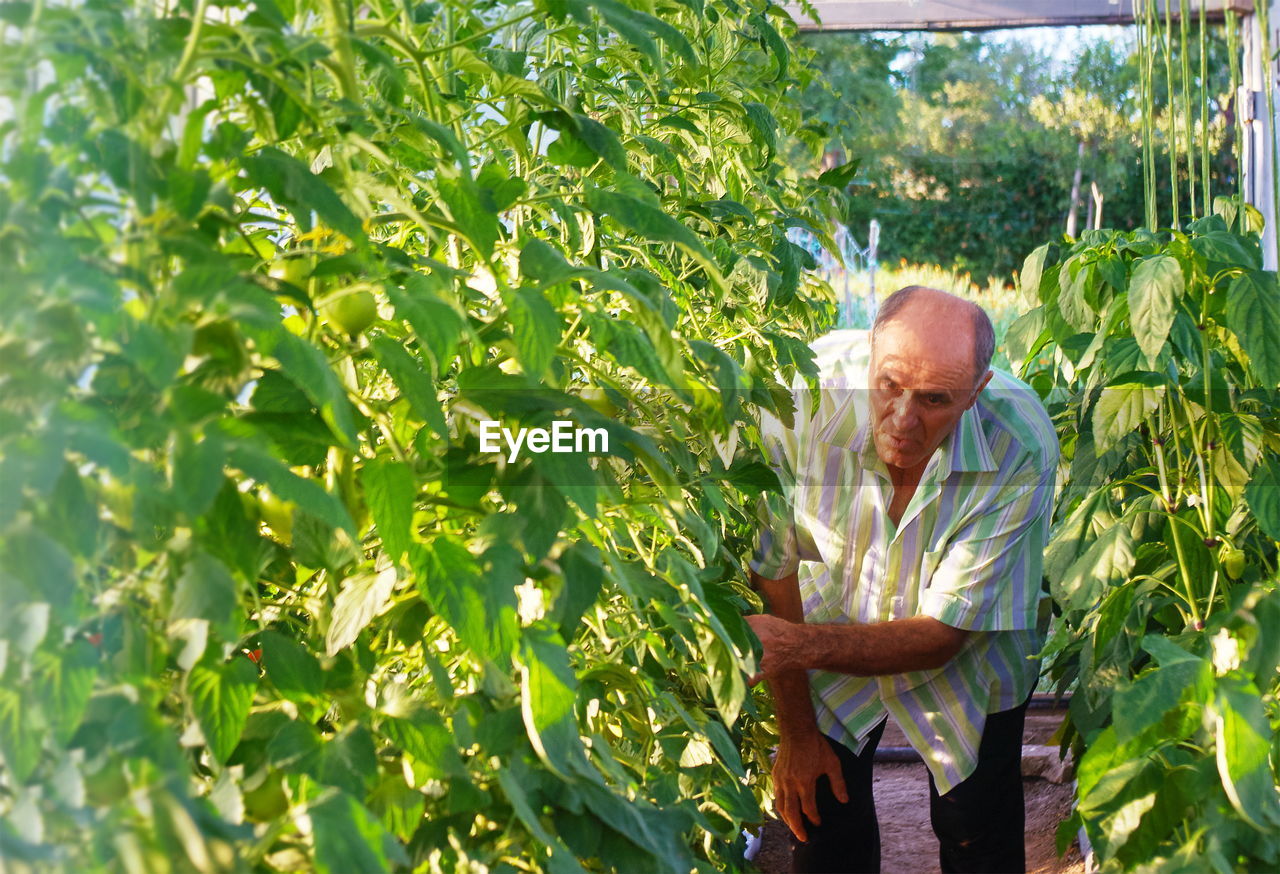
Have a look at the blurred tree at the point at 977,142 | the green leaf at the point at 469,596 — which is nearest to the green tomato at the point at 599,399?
the green leaf at the point at 469,596

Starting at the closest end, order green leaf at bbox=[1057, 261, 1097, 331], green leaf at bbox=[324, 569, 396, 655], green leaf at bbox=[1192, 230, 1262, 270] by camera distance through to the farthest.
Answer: green leaf at bbox=[324, 569, 396, 655] < green leaf at bbox=[1192, 230, 1262, 270] < green leaf at bbox=[1057, 261, 1097, 331]

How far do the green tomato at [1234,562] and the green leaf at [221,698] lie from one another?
115 centimetres

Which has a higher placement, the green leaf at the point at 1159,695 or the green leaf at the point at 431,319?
the green leaf at the point at 431,319

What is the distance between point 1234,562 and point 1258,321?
267 millimetres

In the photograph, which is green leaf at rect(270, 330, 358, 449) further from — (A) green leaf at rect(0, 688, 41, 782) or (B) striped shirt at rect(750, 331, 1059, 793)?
(B) striped shirt at rect(750, 331, 1059, 793)

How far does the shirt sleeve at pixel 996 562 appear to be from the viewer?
1.99m

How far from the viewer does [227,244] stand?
759 millimetres

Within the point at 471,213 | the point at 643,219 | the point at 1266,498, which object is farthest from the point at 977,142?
the point at 471,213

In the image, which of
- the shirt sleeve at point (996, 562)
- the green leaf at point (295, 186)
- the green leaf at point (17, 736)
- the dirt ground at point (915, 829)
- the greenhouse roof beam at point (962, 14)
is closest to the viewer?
the green leaf at point (17, 736)

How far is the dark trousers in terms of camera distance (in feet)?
7.20

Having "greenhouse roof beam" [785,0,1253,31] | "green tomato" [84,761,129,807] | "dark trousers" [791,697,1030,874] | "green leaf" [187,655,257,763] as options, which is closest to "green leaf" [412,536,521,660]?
"green leaf" [187,655,257,763]

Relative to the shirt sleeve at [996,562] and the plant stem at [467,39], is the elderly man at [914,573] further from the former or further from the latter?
the plant stem at [467,39]

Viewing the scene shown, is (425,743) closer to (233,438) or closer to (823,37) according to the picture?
(233,438)

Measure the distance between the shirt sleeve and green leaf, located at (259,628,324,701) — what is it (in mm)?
1354
